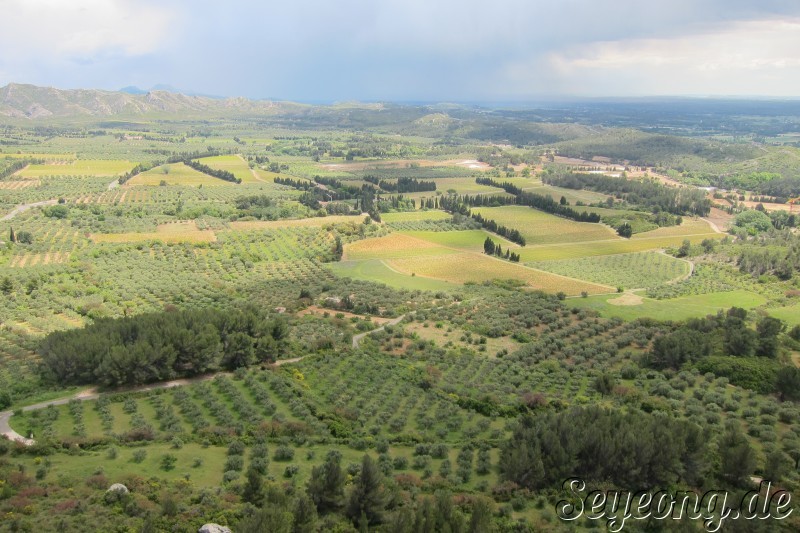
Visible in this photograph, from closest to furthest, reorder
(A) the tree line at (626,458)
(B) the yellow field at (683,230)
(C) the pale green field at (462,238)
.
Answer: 1. (A) the tree line at (626,458)
2. (C) the pale green field at (462,238)
3. (B) the yellow field at (683,230)

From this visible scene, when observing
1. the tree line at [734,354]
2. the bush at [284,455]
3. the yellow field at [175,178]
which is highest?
the yellow field at [175,178]

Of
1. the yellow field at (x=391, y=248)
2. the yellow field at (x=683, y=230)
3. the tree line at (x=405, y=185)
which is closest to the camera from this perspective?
the yellow field at (x=391, y=248)

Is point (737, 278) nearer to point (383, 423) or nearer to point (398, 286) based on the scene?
point (398, 286)

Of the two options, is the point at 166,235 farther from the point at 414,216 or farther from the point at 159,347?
the point at 159,347

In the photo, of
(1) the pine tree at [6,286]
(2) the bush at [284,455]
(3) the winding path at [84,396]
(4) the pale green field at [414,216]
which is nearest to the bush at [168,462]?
(2) the bush at [284,455]

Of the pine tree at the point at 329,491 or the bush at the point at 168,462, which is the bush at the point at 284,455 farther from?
the pine tree at the point at 329,491

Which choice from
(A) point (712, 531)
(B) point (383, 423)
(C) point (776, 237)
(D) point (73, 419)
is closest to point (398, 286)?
(B) point (383, 423)
